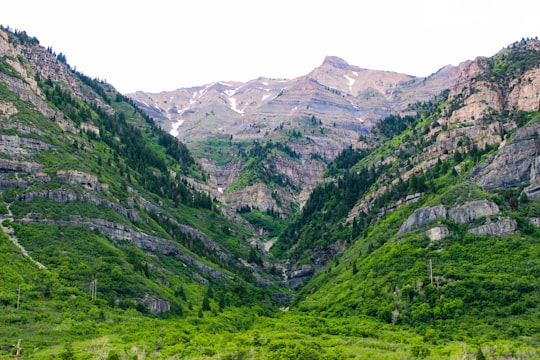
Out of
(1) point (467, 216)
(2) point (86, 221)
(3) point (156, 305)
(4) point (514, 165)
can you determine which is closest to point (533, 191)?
(4) point (514, 165)

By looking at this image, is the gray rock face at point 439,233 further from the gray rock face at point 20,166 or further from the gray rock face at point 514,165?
the gray rock face at point 20,166

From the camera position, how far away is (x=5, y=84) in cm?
19425

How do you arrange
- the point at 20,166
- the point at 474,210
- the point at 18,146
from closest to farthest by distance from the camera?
the point at 474,210
the point at 20,166
the point at 18,146

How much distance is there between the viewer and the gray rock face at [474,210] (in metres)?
142

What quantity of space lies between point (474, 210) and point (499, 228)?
7.37 meters

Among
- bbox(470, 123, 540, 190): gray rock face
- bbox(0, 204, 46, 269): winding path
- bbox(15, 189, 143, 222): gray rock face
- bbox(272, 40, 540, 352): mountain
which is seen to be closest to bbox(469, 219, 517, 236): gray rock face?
bbox(272, 40, 540, 352): mountain

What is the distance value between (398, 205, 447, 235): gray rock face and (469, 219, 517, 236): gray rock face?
9.90 m

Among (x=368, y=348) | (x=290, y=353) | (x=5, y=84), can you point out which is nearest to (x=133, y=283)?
(x=290, y=353)

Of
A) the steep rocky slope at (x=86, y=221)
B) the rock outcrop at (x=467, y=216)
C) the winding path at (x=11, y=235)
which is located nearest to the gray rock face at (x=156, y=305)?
the steep rocky slope at (x=86, y=221)

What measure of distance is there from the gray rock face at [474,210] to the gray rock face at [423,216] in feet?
13.5

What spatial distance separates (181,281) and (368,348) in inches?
2539

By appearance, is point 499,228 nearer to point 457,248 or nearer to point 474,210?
point 474,210

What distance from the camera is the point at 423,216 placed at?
15212cm

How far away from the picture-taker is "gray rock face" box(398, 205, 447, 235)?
5827 inches
